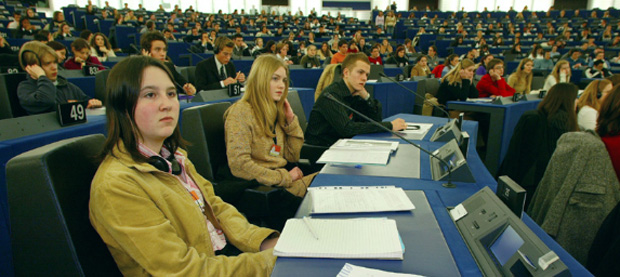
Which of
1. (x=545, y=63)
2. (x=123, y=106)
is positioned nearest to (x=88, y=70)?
(x=123, y=106)

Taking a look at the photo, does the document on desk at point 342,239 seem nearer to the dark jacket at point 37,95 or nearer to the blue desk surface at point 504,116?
the dark jacket at point 37,95

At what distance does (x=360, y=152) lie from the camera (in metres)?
1.57

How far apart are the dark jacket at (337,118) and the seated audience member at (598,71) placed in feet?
21.5

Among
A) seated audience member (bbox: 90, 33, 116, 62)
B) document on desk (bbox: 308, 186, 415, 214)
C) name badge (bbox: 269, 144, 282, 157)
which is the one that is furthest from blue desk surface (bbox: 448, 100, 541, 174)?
seated audience member (bbox: 90, 33, 116, 62)

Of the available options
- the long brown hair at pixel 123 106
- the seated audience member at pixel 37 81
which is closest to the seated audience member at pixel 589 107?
the long brown hair at pixel 123 106

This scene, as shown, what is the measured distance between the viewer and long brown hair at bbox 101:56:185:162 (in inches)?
33.5

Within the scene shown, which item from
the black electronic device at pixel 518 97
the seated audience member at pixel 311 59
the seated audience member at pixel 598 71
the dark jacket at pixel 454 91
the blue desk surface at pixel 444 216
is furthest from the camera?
the seated audience member at pixel 598 71

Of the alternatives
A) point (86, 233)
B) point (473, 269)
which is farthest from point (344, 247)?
point (86, 233)

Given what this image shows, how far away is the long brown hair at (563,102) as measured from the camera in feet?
7.77

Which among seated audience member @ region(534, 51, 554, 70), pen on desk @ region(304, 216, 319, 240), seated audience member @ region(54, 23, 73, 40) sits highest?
seated audience member @ region(54, 23, 73, 40)

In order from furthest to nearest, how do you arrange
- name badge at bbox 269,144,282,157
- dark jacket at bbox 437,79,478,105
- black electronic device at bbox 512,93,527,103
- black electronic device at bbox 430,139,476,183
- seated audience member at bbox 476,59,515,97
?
seated audience member at bbox 476,59,515,97 → dark jacket at bbox 437,79,478,105 → black electronic device at bbox 512,93,527,103 → name badge at bbox 269,144,282,157 → black electronic device at bbox 430,139,476,183

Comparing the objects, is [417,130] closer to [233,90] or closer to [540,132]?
[540,132]

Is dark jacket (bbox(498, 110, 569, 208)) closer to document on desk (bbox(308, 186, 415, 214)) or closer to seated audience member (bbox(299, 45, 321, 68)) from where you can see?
document on desk (bbox(308, 186, 415, 214))

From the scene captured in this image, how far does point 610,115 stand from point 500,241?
133cm
